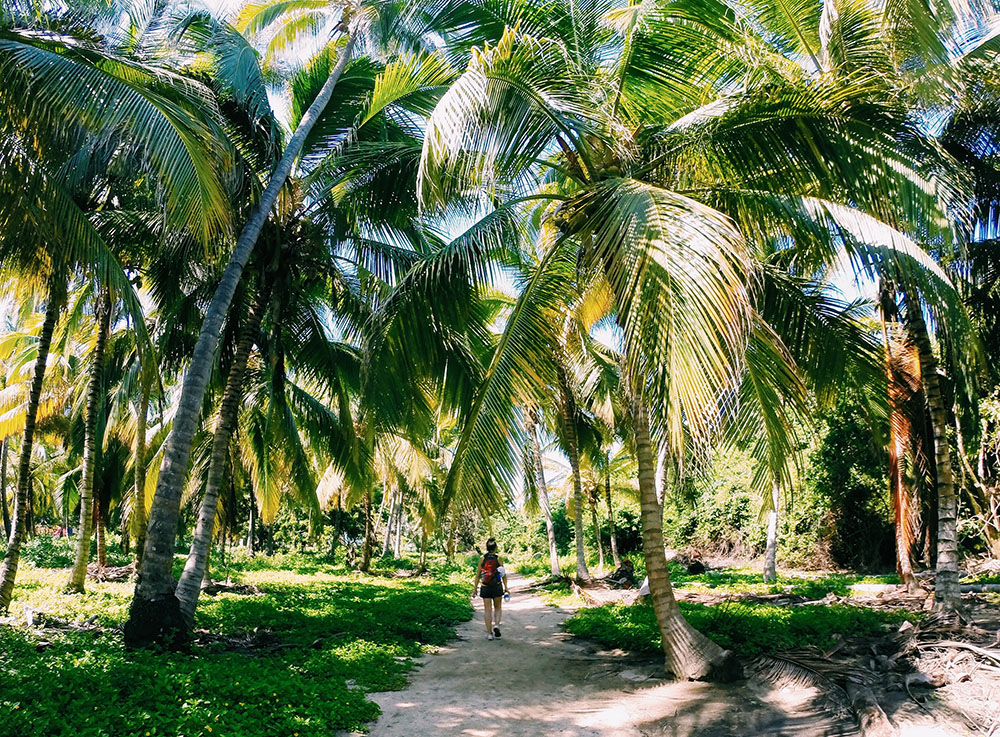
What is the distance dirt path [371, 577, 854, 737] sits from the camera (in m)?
4.97

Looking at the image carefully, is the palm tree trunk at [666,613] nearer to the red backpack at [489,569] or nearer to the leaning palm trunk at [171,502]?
the red backpack at [489,569]

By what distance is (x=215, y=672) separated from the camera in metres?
5.46

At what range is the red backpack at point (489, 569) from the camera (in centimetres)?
930

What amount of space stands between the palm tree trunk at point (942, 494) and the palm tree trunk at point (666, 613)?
3.04 metres

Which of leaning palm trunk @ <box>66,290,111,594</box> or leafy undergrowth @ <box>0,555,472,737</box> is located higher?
leaning palm trunk @ <box>66,290,111,594</box>

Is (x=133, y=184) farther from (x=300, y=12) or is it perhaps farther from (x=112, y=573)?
(x=112, y=573)

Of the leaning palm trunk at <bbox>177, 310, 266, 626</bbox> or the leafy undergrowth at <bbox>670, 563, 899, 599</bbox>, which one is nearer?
the leaning palm trunk at <bbox>177, 310, 266, 626</bbox>

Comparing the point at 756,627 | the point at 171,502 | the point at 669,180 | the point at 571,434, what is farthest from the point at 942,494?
the point at 171,502

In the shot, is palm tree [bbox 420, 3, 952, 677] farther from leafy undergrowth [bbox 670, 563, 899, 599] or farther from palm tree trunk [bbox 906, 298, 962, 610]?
leafy undergrowth [bbox 670, 563, 899, 599]

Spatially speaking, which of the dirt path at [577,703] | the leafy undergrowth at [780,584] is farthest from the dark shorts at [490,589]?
the leafy undergrowth at [780,584]

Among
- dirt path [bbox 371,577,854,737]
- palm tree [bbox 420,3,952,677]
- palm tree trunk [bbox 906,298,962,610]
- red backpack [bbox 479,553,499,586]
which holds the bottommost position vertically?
dirt path [bbox 371,577,854,737]

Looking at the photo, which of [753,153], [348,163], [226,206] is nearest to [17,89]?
[226,206]

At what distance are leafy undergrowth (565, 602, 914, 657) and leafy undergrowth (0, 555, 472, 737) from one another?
255 cm

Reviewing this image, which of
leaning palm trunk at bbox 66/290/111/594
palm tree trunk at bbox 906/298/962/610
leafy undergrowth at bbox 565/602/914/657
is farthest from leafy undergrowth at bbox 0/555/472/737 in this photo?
palm tree trunk at bbox 906/298/962/610
